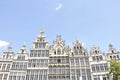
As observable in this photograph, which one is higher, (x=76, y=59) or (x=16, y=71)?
(x=76, y=59)

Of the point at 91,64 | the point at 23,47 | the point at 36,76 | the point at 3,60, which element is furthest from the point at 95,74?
the point at 3,60

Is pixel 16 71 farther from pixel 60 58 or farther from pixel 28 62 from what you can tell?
pixel 60 58

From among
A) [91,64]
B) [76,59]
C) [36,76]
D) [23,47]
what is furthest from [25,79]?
[91,64]

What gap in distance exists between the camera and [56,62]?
40.3 metres

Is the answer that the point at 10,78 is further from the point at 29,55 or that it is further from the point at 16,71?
the point at 29,55

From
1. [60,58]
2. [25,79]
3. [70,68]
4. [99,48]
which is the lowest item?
[25,79]

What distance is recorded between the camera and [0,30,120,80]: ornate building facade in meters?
38.0

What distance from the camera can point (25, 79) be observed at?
37.4 meters

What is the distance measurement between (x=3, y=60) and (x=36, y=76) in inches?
348

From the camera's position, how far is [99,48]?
139 ft

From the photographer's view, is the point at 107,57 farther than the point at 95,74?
Yes

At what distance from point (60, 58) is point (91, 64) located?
24.7ft

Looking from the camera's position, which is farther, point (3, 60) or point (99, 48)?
point (99, 48)

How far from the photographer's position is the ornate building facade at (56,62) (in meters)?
38.0
